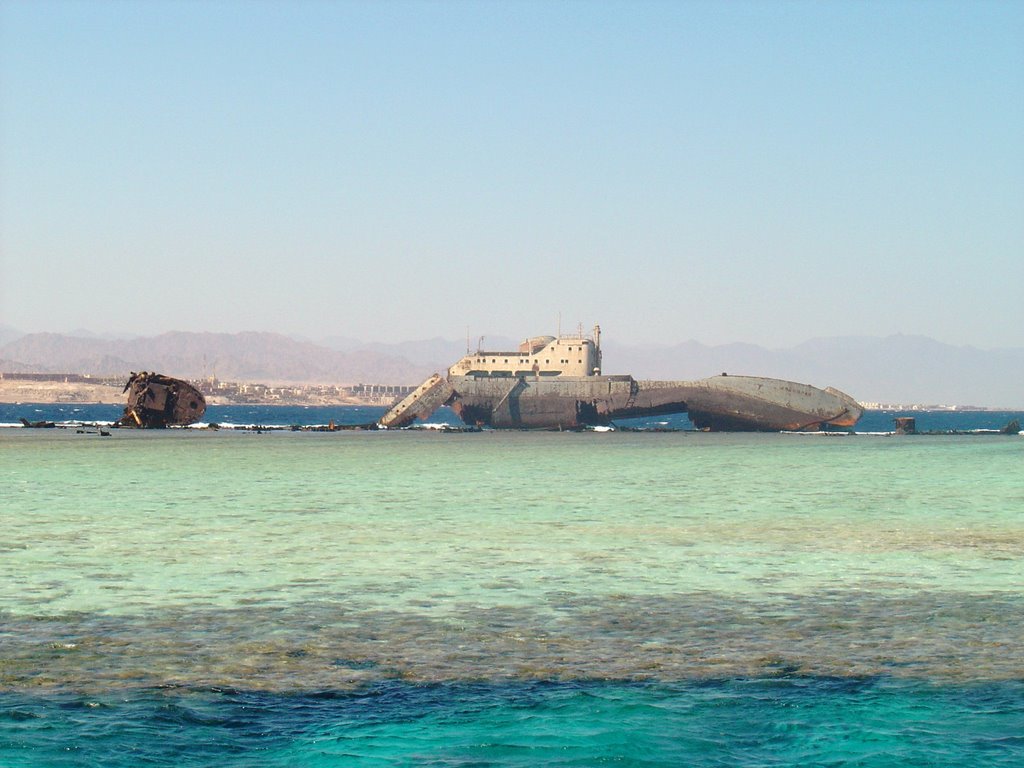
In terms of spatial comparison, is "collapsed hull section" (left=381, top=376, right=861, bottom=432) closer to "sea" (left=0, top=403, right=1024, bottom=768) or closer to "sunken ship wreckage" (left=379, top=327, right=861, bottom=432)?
"sunken ship wreckage" (left=379, top=327, right=861, bottom=432)

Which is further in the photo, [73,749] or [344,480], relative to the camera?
[344,480]

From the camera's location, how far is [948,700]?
42.6 ft

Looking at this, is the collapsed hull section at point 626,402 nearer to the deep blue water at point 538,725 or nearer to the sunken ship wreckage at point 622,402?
the sunken ship wreckage at point 622,402

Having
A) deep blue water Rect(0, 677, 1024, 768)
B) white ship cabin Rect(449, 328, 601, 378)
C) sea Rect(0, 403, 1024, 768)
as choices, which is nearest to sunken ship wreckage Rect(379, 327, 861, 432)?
white ship cabin Rect(449, 328, 601, 378)

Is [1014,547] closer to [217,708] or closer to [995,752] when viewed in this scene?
[995,752]

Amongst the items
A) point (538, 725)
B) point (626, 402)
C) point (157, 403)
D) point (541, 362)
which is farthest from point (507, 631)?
point (541, 362)

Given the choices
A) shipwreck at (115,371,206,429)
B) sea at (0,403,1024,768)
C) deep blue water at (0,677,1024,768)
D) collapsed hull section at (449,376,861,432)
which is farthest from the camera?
collapsed hull section at (449,376,861,432)

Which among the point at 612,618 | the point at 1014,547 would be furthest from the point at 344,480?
the point at 612,618

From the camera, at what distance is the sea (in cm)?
1159

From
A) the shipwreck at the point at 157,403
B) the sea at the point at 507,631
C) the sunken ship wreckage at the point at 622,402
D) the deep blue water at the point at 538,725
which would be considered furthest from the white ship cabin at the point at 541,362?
the deep blue water at the point at 538,725

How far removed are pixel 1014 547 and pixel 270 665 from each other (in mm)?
18425

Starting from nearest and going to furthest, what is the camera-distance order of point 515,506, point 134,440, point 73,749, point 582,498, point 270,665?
point 73,749
point 270,665
point 515,506
point 582,498
point 134,440

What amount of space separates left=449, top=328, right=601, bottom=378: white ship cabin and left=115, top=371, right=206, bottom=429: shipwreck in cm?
2647

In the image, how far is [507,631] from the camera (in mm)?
16688
